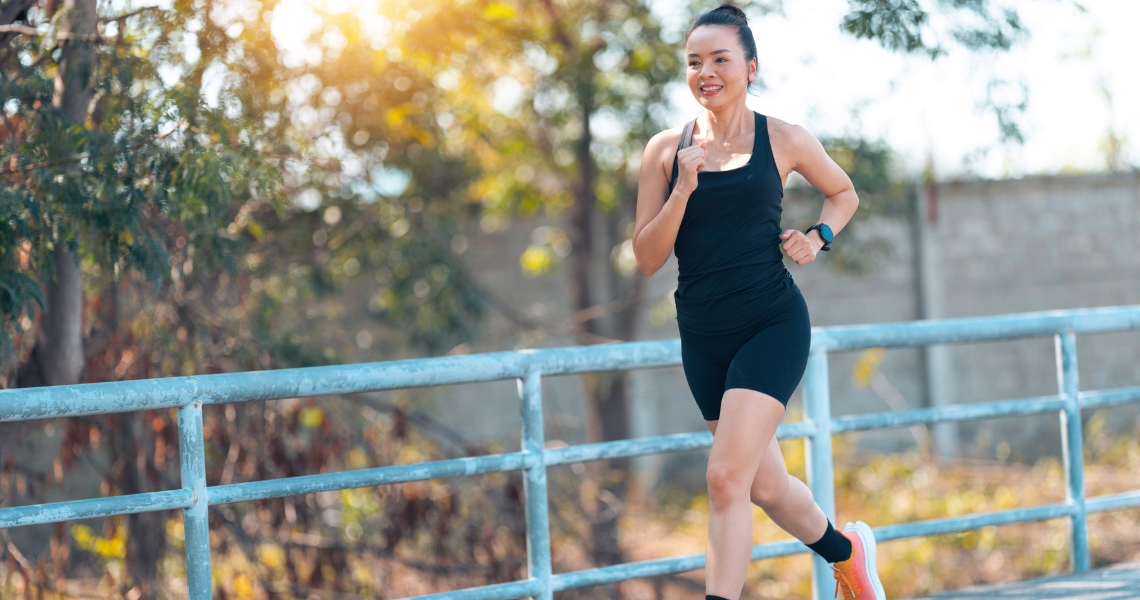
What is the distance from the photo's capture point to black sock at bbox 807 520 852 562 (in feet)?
9.66

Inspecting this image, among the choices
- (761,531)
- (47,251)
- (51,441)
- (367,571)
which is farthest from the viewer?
(761,531)

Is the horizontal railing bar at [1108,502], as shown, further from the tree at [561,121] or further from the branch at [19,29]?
the branch at [19,29]

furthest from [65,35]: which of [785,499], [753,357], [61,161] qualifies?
[785,499]

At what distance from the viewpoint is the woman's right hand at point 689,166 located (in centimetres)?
252

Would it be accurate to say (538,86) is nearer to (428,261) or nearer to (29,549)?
(428,261)

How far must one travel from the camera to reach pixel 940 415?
352cm

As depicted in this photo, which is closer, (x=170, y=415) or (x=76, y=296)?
(x=76, y=296)

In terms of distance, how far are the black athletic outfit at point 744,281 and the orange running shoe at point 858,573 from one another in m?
0.61

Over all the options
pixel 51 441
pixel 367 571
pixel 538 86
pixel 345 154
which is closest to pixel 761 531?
pixel 367 571

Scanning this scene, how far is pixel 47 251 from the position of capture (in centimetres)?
313

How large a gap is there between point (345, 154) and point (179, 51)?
1567 millimetres

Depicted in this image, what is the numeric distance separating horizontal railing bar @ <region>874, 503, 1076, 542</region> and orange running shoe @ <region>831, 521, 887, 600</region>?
0.30 meters

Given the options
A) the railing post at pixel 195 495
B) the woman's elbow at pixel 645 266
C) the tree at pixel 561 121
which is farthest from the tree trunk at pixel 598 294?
the railing post at pixel 195 495

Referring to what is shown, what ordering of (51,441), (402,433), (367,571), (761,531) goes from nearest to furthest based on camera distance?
(402,433), (367,571), (51,441), (761,531)
